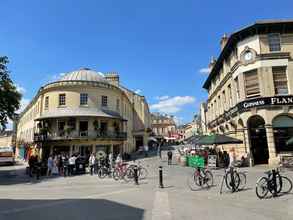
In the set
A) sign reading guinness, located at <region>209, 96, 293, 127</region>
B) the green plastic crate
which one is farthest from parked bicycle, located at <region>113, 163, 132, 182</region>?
sign reading guinness, located at <region>209, 96, 293, 127</region>

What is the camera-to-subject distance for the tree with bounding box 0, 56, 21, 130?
22562mm

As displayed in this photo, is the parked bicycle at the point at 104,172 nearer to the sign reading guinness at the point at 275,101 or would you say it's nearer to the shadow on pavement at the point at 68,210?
the shadow on pavement at the point at 68,210

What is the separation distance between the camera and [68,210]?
9.46 metres

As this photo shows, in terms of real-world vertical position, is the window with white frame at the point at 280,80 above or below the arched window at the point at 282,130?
above

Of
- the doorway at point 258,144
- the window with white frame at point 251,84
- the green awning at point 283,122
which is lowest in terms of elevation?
the doorway at point 258,144

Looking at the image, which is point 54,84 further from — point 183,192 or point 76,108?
point 183,192

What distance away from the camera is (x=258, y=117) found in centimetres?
2344

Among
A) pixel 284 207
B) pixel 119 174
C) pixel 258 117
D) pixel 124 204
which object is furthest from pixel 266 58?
pixel 124 204

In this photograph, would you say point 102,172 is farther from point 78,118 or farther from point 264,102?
point 78,118

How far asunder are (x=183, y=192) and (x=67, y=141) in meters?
25.5

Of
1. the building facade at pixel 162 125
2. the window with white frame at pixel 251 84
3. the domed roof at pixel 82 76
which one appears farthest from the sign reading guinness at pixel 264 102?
the building facade at pixel 162 125

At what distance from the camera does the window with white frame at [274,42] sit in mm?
22547

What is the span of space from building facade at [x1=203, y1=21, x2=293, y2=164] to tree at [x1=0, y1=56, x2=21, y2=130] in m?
18.3

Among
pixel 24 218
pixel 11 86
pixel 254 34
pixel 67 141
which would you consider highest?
pixel 254 34
